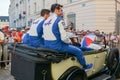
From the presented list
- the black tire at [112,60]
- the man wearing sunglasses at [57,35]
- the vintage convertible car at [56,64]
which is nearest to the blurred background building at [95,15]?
the black tire at [112,60]

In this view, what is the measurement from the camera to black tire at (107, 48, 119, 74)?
7582 millimetres

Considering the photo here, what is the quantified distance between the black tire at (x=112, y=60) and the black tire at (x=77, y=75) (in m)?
1.22

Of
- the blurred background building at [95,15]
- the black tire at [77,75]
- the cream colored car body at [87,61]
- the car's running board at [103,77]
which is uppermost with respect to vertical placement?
the blurred background building at [95,15]

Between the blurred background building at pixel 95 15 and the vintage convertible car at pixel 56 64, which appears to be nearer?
the vintage convertible car at pixel 56 64

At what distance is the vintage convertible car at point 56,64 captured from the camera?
5883mm

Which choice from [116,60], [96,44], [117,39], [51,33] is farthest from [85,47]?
[117,39]

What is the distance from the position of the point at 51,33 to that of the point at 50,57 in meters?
0.72

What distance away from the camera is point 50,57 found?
5.82 meters

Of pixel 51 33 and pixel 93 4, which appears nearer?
pixel 51 33

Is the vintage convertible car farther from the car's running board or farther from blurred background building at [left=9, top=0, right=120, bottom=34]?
blurred background building at [left=9, top=0, right=120, bottom=34]

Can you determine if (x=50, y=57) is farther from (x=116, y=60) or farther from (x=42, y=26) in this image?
(x=116, y=60)

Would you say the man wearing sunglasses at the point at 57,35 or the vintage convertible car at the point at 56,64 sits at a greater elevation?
the man wearing sunglasses at the point at 57,35

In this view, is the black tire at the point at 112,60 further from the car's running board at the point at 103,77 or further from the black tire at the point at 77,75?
the black tire at the point at 77,75

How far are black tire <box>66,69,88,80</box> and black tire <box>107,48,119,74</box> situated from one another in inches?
48.0
